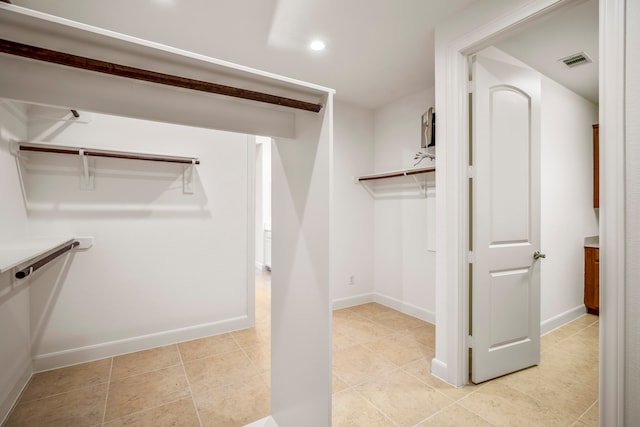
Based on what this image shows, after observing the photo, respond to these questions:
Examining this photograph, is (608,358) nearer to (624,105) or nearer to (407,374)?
(624,105)

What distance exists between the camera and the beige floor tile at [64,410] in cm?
171

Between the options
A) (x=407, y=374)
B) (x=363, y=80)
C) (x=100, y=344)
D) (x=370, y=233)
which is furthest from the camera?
(x=370, y=233)

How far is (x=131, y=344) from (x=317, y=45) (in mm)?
3050

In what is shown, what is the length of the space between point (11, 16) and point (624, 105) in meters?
2.21

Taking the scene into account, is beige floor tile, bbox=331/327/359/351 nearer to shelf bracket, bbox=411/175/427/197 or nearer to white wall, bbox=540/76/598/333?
shelf bracket, bbox=411/175/427/197

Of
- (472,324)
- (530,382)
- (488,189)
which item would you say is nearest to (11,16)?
(488,189)

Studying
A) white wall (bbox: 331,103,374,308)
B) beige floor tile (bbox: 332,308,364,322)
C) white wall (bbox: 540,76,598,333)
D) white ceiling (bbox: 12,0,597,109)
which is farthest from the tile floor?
white ceiling (bbox: 12,0,597,109)

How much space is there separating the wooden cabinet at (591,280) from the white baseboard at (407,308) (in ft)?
6.24

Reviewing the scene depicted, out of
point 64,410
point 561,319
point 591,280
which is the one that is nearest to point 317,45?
point 64,410

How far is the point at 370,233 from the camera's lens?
13.2 ft

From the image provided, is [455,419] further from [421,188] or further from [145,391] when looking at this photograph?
[421,188]

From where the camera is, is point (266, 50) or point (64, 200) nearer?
point (64, 200)

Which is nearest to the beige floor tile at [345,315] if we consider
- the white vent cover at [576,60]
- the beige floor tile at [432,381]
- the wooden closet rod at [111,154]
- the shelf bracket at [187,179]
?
the beige floor tile at [432,381]

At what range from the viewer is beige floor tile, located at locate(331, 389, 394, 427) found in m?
1.73
